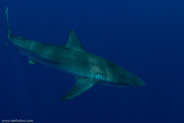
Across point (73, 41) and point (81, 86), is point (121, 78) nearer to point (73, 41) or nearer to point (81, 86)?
point (81, 86)

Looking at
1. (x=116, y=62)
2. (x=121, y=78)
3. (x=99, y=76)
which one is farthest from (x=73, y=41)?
(x=116, y=62)

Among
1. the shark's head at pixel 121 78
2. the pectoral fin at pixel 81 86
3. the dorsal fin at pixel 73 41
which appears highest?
the dorsal fin at pixel 73 41

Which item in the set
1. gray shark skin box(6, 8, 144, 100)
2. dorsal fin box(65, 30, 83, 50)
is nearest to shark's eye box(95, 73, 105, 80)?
gray shark skin box(6, 8, 144, 100)

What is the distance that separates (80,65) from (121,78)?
817 mm

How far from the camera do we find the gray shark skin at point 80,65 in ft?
15.4

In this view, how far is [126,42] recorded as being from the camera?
12945 mm

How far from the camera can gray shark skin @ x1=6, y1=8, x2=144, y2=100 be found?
4.69 metres

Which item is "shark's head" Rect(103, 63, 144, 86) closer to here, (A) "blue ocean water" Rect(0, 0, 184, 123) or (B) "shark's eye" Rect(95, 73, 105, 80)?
(B) "shark's eye" Rect(95, 73, 105, 80)

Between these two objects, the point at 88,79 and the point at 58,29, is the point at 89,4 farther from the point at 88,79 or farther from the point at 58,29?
the point at 88,79

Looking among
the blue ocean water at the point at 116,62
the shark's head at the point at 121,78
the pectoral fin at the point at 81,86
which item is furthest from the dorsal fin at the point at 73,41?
the blue ocean water at the point at 116,62

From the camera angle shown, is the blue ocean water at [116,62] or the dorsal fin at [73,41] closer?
the dorsal fin at [73,41]

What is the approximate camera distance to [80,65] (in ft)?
16.0

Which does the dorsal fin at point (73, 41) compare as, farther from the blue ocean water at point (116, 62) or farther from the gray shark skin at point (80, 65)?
the blue ocean water at point (116, 62)

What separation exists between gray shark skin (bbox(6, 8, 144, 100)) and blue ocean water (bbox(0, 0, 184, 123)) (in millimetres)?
2401
